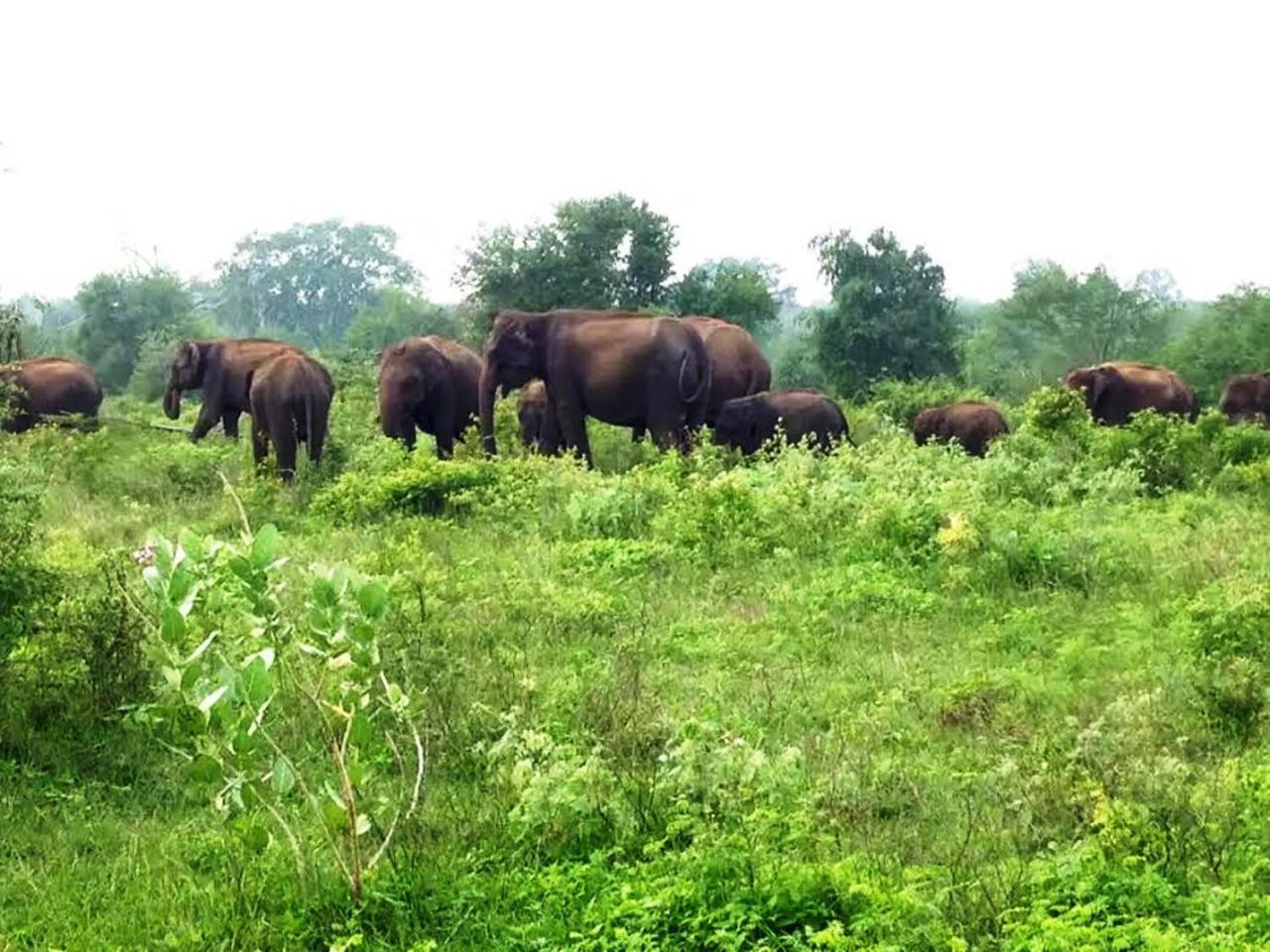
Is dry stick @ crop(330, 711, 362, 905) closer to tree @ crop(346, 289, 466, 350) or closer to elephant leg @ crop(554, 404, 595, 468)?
elephant leg @ crop(554, 404, 595, 468)

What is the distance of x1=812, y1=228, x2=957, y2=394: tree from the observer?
112ft

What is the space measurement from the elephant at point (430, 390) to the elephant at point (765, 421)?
10.6 ft

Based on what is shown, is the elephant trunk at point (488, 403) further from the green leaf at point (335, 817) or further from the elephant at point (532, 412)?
the green leaf at point (335, 817)

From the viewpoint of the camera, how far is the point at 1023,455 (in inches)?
561

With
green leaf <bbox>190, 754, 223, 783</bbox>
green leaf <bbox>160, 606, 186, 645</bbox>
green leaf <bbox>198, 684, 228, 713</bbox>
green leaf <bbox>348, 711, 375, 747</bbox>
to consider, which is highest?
green leaf <bbox>160, 606, 186, 645</bbox>

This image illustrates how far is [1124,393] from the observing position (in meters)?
23.6

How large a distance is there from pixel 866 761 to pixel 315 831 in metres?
2.13

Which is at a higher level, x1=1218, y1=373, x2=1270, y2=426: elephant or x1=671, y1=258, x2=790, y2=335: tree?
x1=671, y1=258, x2=790, y2=335: tree

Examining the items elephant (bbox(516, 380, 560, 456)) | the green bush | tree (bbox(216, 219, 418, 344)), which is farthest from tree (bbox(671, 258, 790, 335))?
tree (bbox(216, 219, 418, 344))

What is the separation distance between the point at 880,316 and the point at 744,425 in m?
17.0

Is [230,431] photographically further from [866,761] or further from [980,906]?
[980,906]

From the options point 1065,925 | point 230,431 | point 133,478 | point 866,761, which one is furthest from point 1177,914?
point 230,431

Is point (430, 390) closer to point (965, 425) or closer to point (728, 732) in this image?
point (965, 425)

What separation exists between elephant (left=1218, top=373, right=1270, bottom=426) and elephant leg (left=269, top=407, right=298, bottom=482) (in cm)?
1589
